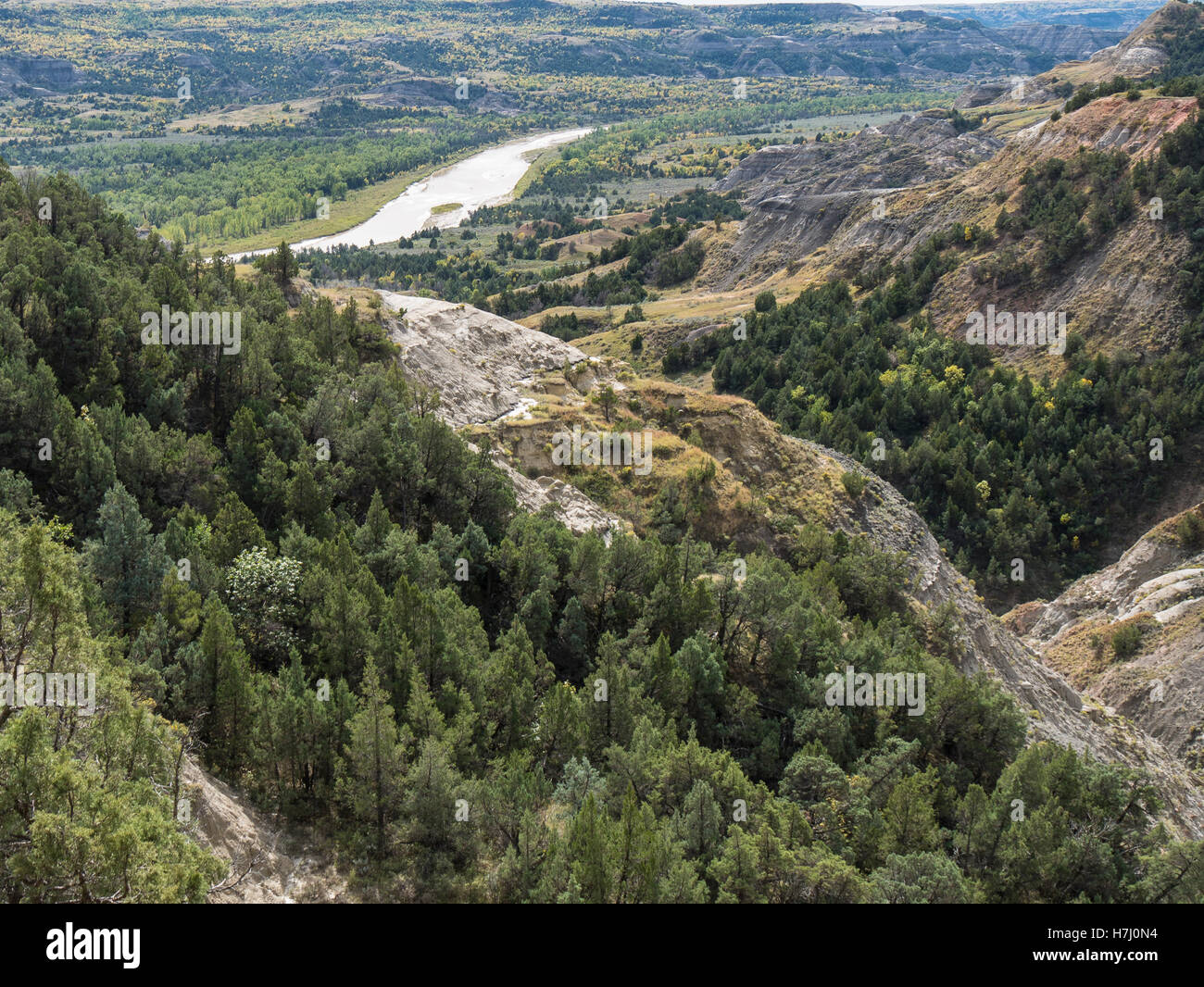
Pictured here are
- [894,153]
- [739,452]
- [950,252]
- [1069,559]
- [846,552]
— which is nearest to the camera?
[846,552]

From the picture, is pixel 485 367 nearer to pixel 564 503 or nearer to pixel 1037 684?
pixel 564 503

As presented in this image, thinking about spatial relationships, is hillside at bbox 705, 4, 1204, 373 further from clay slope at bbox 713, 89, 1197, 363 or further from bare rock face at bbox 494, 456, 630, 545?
bare rock face at bbox 494, 456, 630, 545

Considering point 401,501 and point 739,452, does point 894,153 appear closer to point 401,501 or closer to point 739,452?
point 739,452

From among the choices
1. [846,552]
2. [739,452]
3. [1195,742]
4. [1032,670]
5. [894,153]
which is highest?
[894,153]

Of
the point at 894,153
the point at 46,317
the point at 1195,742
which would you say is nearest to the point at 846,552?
the point at 1195,742
